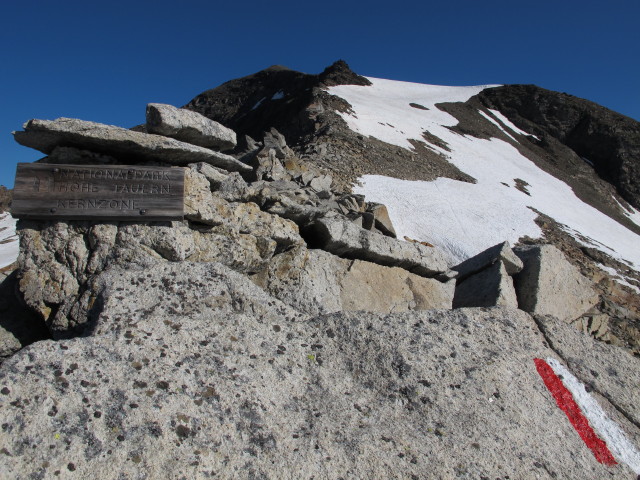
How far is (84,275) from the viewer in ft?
20.7

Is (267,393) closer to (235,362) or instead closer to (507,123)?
(235,362)

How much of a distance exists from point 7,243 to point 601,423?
20.9m

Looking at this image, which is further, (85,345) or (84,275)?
(84,275)

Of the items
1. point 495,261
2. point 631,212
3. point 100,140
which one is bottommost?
point 495,261

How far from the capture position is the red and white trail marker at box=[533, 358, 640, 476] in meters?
5.09

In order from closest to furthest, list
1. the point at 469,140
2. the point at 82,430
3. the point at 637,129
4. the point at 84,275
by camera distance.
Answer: the point at 82,430
the point at 84,275
the point at 469,140
the point at 637,129

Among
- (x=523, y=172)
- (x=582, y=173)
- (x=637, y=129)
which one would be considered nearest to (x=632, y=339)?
(x=523, y=172)

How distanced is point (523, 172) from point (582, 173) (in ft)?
65.0

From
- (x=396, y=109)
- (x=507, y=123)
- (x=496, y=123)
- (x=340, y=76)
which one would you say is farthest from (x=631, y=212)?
(x=340, y=76)

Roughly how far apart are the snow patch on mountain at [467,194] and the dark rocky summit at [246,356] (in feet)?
37.4

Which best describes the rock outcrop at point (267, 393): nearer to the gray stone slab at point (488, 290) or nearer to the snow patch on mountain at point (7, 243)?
the gray stone slab at point (488, 290)

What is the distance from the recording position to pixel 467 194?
2728 centimetres

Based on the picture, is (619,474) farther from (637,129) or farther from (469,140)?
(637,129)

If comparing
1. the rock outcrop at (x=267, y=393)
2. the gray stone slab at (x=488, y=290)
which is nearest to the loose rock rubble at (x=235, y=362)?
the rock outcrop at (x=267, y=393)
